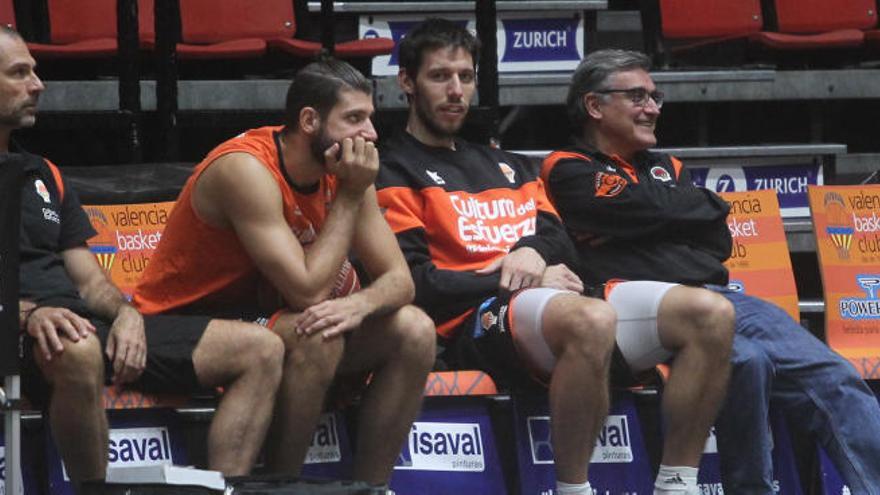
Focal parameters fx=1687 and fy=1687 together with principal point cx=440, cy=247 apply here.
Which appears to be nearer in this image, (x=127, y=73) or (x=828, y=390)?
(x=828, y=390)

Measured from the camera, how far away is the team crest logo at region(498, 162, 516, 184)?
5096 mm

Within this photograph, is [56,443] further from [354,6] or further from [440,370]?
[354,6]

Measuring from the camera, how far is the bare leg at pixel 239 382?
410cm

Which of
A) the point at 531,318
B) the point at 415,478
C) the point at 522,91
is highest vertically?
the point at 522,91

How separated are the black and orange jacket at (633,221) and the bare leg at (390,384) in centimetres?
88

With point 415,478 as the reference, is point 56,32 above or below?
above

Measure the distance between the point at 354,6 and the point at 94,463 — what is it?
11.2 feet

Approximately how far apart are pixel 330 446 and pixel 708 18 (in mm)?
3634

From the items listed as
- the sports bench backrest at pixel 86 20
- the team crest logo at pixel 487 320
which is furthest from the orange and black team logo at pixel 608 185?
the sports bench backrest at pixel 86 20

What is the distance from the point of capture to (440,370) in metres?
4.84

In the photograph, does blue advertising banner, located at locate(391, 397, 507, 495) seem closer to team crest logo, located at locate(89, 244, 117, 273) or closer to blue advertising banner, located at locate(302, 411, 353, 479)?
blue advertising banner, located at locate(302, 411, 353, 479)

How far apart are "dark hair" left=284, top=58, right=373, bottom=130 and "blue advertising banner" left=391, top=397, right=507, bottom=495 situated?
875 millimetres

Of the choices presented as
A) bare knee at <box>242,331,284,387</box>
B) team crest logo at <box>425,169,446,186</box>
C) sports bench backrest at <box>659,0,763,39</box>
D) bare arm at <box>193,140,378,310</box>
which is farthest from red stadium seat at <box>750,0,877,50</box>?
bare knee at <box>242,331,284,387</box>

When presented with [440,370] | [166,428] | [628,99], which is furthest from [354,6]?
[166,428]
